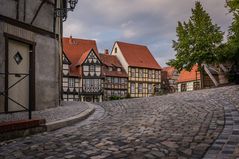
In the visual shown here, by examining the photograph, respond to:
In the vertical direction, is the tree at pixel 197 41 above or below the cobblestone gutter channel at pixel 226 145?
above

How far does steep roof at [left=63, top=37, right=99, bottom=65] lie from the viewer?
4696 centimetres

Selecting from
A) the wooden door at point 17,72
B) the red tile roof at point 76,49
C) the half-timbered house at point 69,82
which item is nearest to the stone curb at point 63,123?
the wooden door at point 17,72

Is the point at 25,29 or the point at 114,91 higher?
the point at 25,29

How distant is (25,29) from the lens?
1054cm

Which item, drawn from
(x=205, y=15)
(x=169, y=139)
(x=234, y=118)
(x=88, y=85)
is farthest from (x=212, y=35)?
(x=169, y=139)

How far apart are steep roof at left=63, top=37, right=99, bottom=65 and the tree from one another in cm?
1818

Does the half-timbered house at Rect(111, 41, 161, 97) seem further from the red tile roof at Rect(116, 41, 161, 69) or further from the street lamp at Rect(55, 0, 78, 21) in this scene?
the street lamp at Rect(55, 0, 78, 21)

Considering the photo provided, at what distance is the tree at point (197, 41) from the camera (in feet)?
96.4

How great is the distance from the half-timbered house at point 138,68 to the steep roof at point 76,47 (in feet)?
17.4

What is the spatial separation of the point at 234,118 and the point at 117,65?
142 feet

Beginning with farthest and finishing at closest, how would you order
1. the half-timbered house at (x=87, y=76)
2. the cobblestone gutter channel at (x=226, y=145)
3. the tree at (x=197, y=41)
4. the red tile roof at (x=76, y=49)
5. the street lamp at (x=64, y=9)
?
1. the red tile roof at (x=76, y=49)
2. the half-timbered house at (x=87, y=76)
3. the tree at (x=197, y=41)
4. the street lamp at (x=64, y=9)
5. the cobblestone gutter channel at (x=226, y=145)

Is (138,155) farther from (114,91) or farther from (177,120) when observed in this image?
(114,91)

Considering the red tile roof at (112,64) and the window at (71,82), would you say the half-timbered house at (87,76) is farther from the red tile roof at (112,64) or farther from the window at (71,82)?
the red tile roof at (112,64)

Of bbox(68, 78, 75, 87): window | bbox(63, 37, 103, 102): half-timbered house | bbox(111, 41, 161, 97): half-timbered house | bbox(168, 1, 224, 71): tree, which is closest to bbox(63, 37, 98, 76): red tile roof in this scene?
bbox(63, 37, 103, 102): half-timbered house
